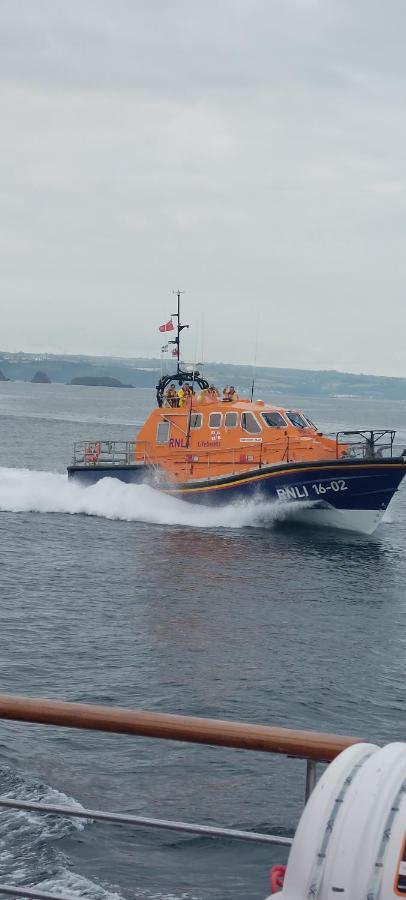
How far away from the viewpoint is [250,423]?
1091 inches

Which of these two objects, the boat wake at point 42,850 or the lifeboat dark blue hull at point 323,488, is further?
the lifeboat dark blue hull at point 323,488

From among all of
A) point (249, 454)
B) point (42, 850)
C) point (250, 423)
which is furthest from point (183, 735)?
point (249, 454)

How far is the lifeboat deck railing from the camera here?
9.96ft

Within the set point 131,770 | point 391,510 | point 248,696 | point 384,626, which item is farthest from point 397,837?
point 391,510

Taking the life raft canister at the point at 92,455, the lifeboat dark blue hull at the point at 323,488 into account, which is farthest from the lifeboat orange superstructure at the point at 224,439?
the life raft canister at the point at 92,455

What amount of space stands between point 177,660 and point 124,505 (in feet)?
50.3

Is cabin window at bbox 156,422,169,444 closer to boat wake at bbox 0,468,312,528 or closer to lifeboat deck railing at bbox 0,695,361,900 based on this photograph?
boat wake at bbox 0,468,312,528

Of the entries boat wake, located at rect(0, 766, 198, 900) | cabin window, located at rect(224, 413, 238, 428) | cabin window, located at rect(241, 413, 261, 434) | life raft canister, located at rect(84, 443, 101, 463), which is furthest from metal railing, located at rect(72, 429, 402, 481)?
boat wake, located at rect(0, 766, 198, 900)

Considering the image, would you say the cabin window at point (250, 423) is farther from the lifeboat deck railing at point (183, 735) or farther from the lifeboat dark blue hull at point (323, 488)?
the lifeboat deck railing at point (183, 735)

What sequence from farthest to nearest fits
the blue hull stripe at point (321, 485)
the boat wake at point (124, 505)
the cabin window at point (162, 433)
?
1. the cabin window at point (162, 433)
2. the boat wake at point (124, 505)
3. the blue hull stripe at point (321, 485)

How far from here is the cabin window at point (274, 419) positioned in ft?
90.5

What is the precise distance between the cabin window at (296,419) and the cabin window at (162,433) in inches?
151

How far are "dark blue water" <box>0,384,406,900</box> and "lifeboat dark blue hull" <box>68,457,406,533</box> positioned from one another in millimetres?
621

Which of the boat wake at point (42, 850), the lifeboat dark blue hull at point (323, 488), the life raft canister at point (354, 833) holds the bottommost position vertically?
the boat wake at point (42, 850)
